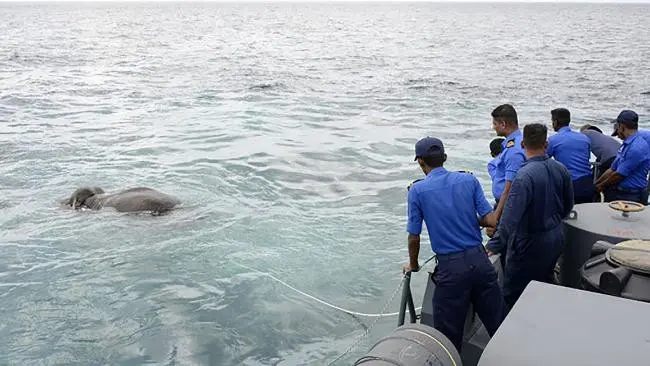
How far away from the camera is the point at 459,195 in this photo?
18.5 feet

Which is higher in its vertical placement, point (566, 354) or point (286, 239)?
point (566, 354)

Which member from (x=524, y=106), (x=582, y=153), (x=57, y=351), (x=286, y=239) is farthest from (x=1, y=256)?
(x=524, y=106)

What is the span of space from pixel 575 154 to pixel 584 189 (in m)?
0.54

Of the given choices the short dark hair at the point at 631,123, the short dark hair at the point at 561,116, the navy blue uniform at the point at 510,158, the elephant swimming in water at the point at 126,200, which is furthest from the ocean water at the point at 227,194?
the short dark hair at the point at 631,123

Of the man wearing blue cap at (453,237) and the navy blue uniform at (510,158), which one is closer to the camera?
the man wearing blue cap at (453,237)

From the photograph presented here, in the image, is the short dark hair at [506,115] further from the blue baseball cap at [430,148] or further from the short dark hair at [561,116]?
the blue baseball cap at [430,148]

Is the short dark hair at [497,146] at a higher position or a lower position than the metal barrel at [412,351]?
higher

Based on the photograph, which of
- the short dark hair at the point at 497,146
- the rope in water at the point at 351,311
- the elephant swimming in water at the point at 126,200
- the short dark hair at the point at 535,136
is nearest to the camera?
the short dark hair at the point at 535,136

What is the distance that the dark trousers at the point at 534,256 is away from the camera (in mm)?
6160

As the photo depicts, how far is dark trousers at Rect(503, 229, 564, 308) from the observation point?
6160mm

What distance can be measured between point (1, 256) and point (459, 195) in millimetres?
8180

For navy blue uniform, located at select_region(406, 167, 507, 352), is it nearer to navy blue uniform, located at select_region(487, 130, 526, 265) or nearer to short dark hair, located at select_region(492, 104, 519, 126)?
navy blue uniform, located at select_region(487, 130, 526, 265)

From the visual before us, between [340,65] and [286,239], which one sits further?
[340,65]

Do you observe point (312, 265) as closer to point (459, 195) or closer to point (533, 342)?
point (459, 195)
